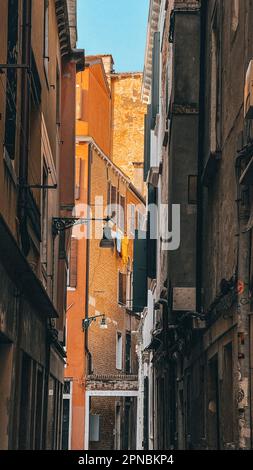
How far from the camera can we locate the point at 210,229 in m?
13.8

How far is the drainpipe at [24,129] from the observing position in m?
13.0

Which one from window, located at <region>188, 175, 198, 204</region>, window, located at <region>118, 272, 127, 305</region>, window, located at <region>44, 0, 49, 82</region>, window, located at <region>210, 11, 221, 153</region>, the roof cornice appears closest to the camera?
window, located at <region>210, 11, 221, 153</region>

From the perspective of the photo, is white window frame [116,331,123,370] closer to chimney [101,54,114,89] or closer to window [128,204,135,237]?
window [128,204,135,237]

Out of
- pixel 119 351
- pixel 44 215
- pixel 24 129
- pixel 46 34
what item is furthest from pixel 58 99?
pixel 119 351

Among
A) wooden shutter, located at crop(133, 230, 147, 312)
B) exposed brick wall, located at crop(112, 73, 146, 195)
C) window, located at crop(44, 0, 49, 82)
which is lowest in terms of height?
wooden shutter, located at crop(133, 230, 147, 312)

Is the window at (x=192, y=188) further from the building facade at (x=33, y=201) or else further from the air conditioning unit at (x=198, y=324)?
the air conditioning unit at (x=198, y=324)

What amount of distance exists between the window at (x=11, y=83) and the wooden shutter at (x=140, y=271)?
659 inches

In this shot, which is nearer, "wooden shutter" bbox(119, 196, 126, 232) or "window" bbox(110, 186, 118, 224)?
"window" bbox(110, 186, 118, 224)

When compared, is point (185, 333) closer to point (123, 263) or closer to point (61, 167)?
point (61, 167)

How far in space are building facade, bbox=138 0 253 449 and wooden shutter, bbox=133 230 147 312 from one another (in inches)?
353

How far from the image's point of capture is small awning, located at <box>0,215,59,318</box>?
10805 millimetres

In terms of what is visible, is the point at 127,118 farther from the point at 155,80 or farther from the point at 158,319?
the point at 158,319

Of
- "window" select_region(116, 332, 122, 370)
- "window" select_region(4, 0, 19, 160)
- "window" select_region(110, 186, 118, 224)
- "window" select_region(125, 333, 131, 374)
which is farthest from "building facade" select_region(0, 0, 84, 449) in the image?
"window" select_region(125, 333, 131, 374)

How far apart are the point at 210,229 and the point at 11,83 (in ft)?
10.4
